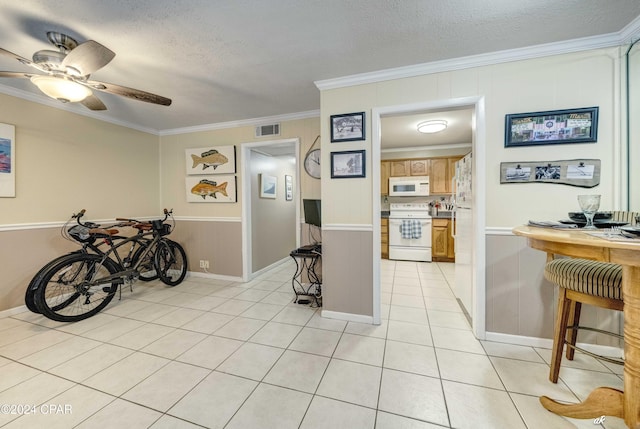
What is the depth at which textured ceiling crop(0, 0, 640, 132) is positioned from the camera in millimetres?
1437

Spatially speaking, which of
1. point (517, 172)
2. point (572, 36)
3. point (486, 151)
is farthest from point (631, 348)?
point (572, 36)

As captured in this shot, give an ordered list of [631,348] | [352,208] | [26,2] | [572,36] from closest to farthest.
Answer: [631,348] < [26,2] < [572,36] < [352,208]

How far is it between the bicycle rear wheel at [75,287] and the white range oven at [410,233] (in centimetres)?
438

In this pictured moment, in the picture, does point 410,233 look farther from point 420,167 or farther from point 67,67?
point 67,67

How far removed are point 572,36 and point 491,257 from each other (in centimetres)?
172

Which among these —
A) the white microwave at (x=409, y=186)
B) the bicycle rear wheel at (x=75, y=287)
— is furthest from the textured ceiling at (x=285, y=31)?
the white microwave at (x=409, y=186)

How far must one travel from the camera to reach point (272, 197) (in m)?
4.36

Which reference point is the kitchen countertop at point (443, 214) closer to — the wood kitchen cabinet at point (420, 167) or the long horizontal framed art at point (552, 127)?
the wood kitchen cabinet at point (420, 167)

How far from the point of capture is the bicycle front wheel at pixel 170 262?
329cm

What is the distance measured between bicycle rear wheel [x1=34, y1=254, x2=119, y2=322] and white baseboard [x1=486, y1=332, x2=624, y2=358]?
3852mm

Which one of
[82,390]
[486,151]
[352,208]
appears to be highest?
[486,151]

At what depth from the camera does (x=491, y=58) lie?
1912 millimetres

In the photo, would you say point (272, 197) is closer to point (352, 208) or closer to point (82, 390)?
point (352, 208)

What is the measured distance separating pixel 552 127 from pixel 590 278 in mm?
1184
